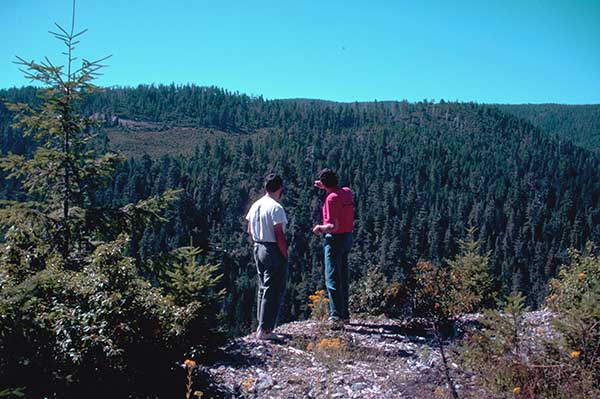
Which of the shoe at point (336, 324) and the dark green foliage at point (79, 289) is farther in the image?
the shoe at point (336, 324)

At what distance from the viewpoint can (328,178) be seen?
554cm

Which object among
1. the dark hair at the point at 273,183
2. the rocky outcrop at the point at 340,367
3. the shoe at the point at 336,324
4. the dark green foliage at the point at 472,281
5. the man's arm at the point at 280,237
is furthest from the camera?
the dark green foliage at the point at 472,281

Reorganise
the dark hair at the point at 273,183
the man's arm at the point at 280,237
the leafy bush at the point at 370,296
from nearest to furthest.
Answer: the man's arm at the point at 280,237 → the dark hair at the point at 273,183 → the leafy bush at the point at 370,296

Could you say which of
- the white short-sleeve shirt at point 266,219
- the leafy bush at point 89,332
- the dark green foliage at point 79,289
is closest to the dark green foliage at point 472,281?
the white short-sleeve shirt at point 266,219

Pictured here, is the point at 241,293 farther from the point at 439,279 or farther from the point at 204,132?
the point at 204,132

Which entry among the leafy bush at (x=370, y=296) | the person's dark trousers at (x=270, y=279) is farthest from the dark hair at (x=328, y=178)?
the leafy bush at (x=370, y=296)

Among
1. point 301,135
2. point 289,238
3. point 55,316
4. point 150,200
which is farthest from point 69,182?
point 301,135

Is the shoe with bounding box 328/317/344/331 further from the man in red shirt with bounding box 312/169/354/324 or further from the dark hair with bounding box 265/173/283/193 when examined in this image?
the dark hair with bounding box 265/173/283/193

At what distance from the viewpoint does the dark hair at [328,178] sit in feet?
18.1

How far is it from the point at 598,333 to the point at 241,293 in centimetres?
7248

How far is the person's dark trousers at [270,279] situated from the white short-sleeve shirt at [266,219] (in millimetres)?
103

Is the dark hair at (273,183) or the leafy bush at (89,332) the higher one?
the dark hair at (273,183)

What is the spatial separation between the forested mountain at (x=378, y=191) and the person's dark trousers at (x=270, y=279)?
57791 mm

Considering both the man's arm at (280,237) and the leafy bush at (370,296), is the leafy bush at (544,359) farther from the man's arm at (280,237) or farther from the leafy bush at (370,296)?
the leafy bush at (370,296)
